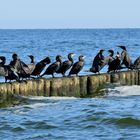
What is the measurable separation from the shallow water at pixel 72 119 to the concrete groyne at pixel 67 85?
0.80 feet

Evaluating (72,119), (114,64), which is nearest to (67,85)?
(114,64)

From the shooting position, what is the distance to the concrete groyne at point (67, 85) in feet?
57.8

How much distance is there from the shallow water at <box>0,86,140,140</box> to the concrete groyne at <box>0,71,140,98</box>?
0.80ft

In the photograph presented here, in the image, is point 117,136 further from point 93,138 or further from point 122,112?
point 122,112

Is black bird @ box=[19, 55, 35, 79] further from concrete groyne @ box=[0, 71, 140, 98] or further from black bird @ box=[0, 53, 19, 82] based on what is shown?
concrete groyne @ box=[0, 71, 140, 98]

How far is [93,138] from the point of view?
1341 centimetres

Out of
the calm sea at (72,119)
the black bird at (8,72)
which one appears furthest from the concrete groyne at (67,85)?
the black bird at (8,72)

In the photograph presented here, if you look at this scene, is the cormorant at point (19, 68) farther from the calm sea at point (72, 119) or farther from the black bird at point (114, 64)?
the black bird at point (114, 64)

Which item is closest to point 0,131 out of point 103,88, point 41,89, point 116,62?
point 41,89

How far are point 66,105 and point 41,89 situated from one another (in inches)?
41.3

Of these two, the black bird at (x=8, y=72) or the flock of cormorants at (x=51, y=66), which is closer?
the black bird at (x=8, y=72)

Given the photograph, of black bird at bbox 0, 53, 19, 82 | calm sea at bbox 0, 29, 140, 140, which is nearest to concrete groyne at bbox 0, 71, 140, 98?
calm sea at bbox 0, 29, 140, 140

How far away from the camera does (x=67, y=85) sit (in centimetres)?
1922

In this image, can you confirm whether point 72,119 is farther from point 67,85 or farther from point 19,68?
point 67,85
